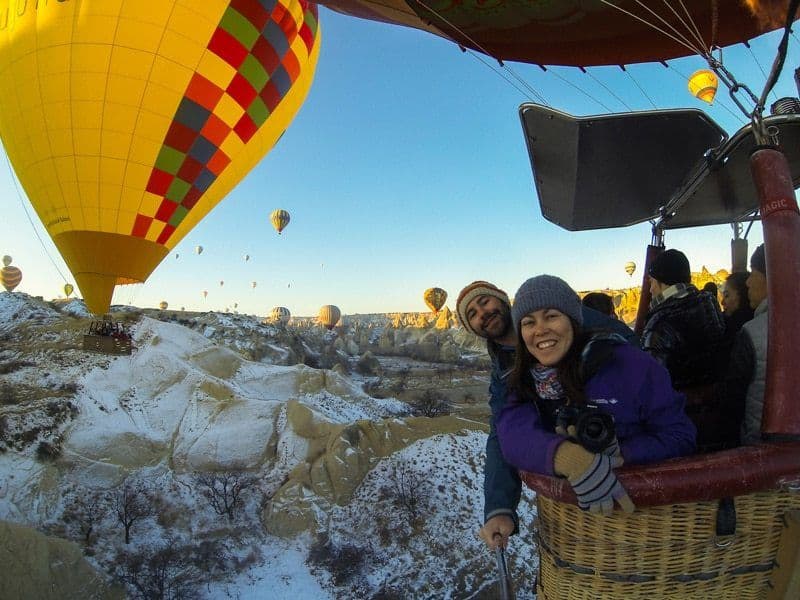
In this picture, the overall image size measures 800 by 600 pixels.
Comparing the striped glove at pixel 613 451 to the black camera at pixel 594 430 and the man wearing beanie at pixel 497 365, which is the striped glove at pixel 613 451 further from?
the man wearing beanie at pixel 497 365

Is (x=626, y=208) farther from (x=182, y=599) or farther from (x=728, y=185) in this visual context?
(x=182, y=599)

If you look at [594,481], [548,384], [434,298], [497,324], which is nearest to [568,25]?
[497,324]

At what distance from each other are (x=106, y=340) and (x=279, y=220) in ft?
55.5

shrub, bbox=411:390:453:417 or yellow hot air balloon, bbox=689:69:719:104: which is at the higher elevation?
yellow hot air balloon, bbox=689:69:719:104

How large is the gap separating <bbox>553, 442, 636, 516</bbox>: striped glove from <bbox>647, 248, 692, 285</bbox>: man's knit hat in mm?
1380

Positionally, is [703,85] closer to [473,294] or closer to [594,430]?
[473,294]

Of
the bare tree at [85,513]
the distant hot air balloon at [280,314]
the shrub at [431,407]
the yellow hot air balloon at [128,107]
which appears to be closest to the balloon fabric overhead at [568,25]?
the yellow hot air balloon at [128,107]

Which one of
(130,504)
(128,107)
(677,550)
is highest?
(128,107)

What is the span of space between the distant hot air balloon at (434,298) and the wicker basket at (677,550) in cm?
4638

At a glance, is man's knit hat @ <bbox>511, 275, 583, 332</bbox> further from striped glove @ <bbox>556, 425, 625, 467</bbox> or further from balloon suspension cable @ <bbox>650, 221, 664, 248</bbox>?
balloon suspension cable @ <bbox>650, 221, 664, 248</bbox>

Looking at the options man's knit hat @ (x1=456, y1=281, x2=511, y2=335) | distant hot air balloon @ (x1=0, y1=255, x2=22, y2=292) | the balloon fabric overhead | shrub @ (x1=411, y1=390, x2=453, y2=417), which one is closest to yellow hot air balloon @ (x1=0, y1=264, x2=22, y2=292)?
distant hot air balloon @ (x1=0, y1=255, x2=22, y2=292)

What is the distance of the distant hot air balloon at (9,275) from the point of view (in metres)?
40.5

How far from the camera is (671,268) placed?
212cm

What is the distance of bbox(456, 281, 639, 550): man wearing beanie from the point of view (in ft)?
4.83
